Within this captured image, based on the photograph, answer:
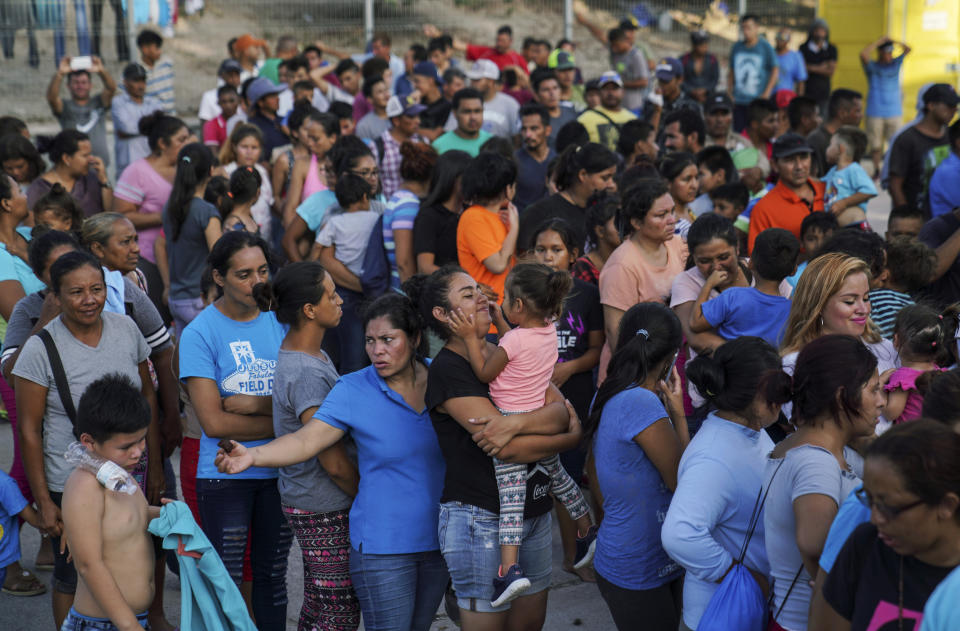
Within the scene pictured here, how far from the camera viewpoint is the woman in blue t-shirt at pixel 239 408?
396 cm

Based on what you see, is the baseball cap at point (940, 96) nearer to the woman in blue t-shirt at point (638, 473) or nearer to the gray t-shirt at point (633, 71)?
the gray t-shirt at point (633, 71)

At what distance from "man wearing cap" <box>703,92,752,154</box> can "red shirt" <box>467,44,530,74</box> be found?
5.31 metres

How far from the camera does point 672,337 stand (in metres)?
3.53

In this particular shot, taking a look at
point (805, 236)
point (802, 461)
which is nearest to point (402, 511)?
point (802, 461)

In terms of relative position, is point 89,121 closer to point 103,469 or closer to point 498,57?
point 498,57

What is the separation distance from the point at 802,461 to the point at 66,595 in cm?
295

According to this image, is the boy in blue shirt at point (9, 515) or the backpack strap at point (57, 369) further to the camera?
the backpack strap at point (57, 369)

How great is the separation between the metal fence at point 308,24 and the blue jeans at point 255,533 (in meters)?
9.67

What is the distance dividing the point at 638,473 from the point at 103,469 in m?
1.80

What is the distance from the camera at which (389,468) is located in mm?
3555

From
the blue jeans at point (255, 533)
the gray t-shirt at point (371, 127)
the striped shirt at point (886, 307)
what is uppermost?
the gray t-shirt at point (371, 127)

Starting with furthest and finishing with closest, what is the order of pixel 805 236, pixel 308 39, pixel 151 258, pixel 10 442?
pixel 308 39 < pixel 151 258 < pixel 10 442 < pixel 805 236

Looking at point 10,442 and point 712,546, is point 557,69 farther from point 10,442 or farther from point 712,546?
point 712,546

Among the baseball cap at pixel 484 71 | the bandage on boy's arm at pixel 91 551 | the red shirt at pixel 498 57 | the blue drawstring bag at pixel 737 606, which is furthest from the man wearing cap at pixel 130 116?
the blue drawstring bag at pixel 737 606
